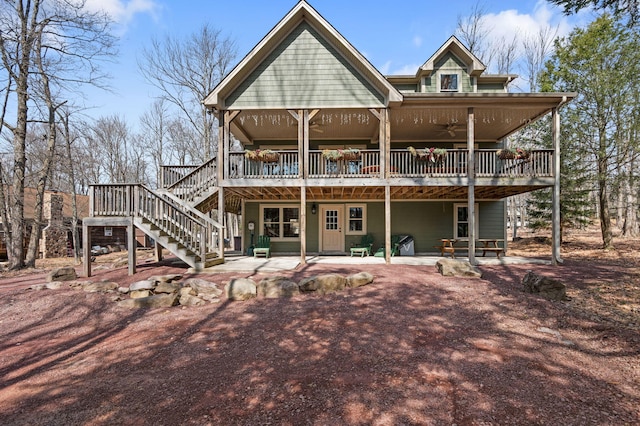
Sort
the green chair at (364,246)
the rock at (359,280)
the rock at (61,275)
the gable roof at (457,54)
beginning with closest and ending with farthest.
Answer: the rock at (359,280)
the rock at (61,275)
the green chair at (364,246)
the gable roof at (457,54)

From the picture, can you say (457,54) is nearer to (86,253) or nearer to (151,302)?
(151,302)

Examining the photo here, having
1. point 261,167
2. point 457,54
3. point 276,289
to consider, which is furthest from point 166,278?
point 457,54

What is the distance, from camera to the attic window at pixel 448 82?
14.6 m

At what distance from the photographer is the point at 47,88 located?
1664 centimetres

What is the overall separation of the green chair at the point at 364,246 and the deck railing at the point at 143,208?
6.43 meters

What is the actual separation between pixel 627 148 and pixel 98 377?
21.1m

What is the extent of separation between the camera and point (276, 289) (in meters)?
7.53

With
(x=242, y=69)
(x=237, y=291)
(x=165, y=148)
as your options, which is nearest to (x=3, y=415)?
(x=237, y=291)

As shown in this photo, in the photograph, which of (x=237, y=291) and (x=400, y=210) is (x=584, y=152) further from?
(x=237, y=291)

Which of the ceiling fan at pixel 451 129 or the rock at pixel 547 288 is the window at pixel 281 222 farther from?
the rock at pixel 547 288

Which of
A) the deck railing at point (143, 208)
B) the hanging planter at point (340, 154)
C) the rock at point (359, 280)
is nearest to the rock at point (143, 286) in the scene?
the deck railing at point (143, 208)

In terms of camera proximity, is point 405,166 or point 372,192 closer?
point 405,166

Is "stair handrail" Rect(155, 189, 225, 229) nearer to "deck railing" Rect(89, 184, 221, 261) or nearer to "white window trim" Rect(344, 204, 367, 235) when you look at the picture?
"deck railing" Rect(89, 184, 221, 261)

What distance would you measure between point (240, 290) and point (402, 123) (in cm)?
947
